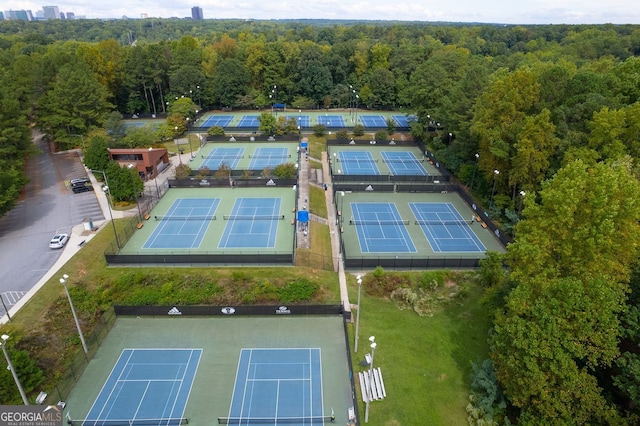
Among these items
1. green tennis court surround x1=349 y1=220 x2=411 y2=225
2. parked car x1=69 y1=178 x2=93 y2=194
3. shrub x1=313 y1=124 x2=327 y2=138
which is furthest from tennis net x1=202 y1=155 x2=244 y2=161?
green tennis court surround x1=349 y1=220 x2=411 y2=225

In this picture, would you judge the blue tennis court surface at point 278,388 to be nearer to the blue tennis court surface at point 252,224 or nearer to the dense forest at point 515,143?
the dense forest at point 515,143

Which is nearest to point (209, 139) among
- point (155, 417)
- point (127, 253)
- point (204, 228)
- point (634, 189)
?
point (204, 228)

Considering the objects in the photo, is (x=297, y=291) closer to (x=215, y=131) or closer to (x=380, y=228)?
(x=380, y=228)

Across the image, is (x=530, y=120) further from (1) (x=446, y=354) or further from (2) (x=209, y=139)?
(2) (x=209, y=139)

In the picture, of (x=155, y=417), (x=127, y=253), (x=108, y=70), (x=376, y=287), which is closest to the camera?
(x=155, y=417)

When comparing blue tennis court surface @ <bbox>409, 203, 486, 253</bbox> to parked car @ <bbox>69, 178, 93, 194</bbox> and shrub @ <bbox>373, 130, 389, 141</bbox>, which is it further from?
parked car @ <bbox>69, 178, 93, 194</bbox>

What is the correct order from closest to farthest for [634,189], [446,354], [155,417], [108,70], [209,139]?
[634,189], [155,417], [446,354], [209,139], [108,70]

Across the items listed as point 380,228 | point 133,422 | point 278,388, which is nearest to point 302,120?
point 380,228
